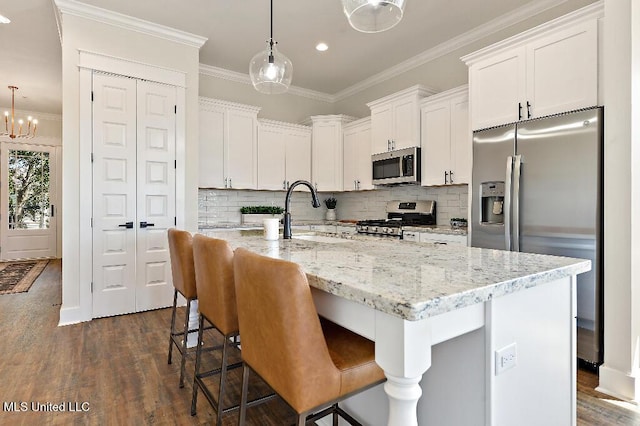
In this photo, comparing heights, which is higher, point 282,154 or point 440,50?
point 440,50

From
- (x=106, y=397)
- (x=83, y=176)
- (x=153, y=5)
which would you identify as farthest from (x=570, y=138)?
(x=83, y=176)

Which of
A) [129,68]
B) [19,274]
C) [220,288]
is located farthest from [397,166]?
[19,274]

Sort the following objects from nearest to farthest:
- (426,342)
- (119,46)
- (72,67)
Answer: (426,342), (72,67), (119,46)

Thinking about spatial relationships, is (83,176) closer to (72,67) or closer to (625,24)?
(72,67)

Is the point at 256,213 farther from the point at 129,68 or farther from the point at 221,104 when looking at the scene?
the point at 129,68

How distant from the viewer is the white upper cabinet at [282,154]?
5.11 meters

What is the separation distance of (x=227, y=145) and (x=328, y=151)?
155 centimetres

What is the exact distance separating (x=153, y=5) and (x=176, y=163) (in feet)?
5.04

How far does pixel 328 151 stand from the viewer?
5.49 meters

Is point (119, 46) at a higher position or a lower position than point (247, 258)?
higher

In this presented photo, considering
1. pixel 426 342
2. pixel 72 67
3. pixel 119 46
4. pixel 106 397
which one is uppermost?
pixel 119 46

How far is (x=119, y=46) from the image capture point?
364 centimetres

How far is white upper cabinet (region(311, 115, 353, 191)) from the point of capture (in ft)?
17.9

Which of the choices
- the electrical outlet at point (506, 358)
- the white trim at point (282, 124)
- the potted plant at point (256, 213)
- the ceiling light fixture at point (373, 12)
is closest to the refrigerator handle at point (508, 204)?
the ceiling light fixture at point (373, 12)
